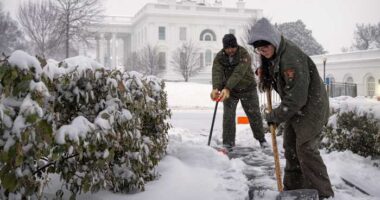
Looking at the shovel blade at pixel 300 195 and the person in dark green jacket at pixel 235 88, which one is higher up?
the person in dark green jacket at pixel 235 88

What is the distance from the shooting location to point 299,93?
3342 millimetres

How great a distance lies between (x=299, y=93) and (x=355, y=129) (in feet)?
7.55

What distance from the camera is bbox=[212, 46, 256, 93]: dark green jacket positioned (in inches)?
234

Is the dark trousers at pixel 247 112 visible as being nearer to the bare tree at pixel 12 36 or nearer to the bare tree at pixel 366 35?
the bare tree at pixel 12 36

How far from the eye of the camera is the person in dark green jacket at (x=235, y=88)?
6082 mm

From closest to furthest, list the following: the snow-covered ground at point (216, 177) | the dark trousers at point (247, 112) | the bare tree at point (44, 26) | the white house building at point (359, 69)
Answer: the snow-covered ground at point (216, 177) < the dark trousers at point (247, 112) < the bare tree at point (44, 26) < the white house building at point (359, 69)

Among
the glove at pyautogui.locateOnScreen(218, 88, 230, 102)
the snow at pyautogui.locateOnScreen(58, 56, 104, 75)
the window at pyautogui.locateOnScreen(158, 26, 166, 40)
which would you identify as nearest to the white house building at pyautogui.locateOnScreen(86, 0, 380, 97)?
the window at pyautogui.locateOnScreen(158, 26, 166, 40)

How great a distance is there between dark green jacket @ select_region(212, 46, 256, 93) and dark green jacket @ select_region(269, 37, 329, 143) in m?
2.23

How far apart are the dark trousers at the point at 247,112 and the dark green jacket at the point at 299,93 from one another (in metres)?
2.48

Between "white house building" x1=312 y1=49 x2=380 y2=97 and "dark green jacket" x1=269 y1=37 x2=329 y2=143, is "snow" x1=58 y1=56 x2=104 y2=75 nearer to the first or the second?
"dark green jacket" x1=269 y1=37 x2=329 y2=143

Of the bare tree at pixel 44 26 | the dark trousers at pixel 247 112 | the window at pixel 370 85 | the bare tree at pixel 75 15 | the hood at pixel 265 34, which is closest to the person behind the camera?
the hood at pixel 265 34

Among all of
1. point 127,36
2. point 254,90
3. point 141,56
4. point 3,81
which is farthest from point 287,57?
point 127,36

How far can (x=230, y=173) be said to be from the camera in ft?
14.8

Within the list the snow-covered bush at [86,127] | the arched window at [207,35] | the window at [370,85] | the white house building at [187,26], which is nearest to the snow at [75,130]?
the snow-covered bush at [86,127]
